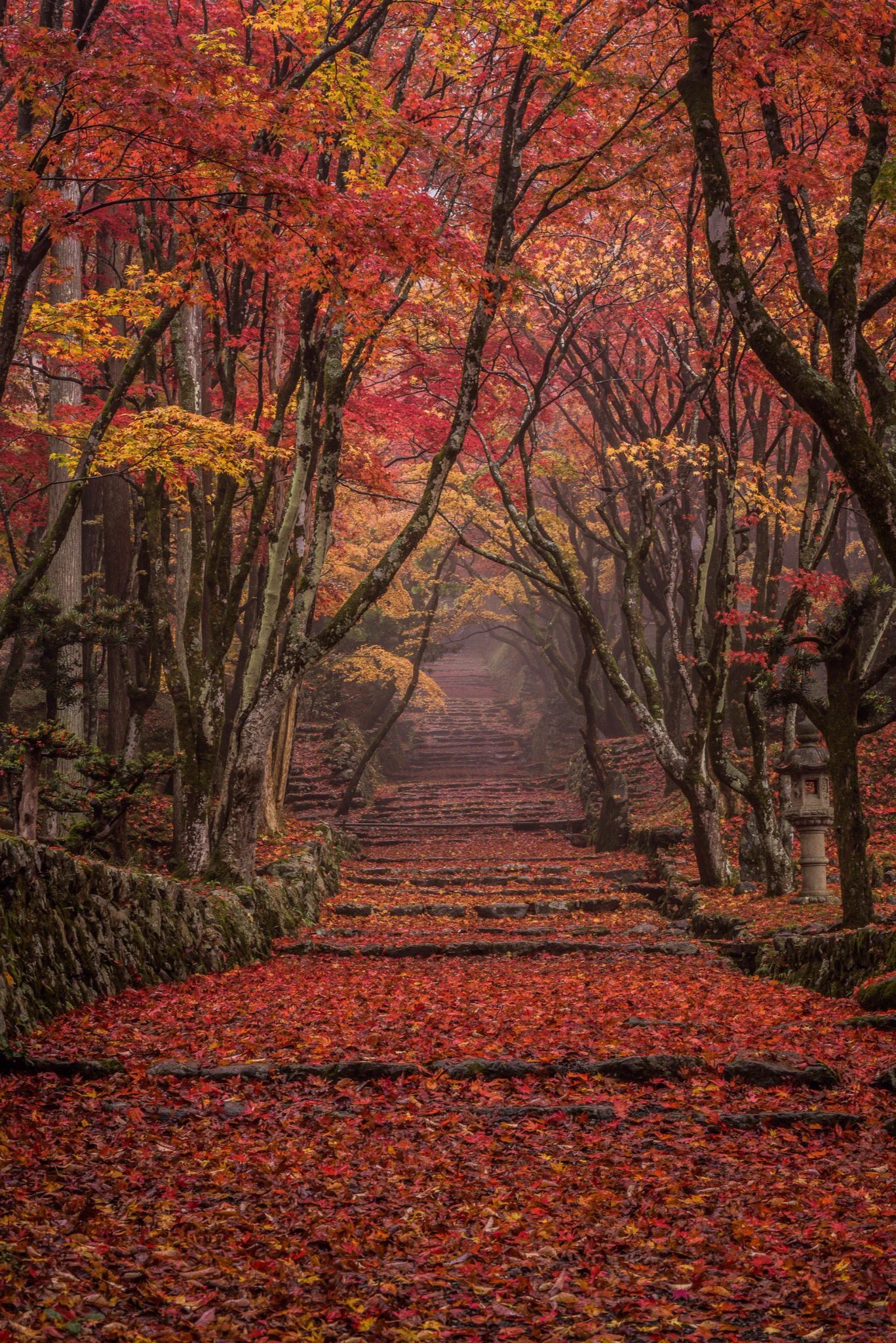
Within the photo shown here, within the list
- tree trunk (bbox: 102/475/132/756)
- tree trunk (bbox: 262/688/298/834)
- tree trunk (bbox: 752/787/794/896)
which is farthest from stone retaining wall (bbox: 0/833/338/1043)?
tree trunk (bbox: 102/475/132/756)

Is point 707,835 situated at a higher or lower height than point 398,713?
lower

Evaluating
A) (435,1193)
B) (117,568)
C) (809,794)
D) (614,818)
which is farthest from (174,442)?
(614,818)

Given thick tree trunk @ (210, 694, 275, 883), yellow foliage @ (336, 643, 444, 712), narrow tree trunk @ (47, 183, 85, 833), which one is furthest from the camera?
yellow foliage @ (336, 643, 444, 712)

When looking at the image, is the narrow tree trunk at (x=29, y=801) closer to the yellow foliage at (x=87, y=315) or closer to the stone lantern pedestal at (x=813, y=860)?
the yellow foliage at (x=87, y=315)

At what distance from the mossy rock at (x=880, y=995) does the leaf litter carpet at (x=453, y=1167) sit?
0.51 feet

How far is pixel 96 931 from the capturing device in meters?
6.25

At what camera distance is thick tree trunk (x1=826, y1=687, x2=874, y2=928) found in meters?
7.46

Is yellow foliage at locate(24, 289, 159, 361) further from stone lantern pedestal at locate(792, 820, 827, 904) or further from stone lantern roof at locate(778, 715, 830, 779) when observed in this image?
stone lantern pedestal at locate(792, 820, 827, 904)

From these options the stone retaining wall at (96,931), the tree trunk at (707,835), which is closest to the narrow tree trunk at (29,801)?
the stone retaining wall at (96,931)

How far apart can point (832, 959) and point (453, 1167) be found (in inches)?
166

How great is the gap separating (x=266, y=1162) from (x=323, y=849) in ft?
33.5

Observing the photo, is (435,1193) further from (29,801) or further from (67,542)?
(67,542)

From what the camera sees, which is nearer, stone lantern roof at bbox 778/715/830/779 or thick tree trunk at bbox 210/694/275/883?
stone lantern roof at bbox 778/715/830/779

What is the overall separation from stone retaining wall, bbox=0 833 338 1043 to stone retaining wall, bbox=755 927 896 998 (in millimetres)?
4529
